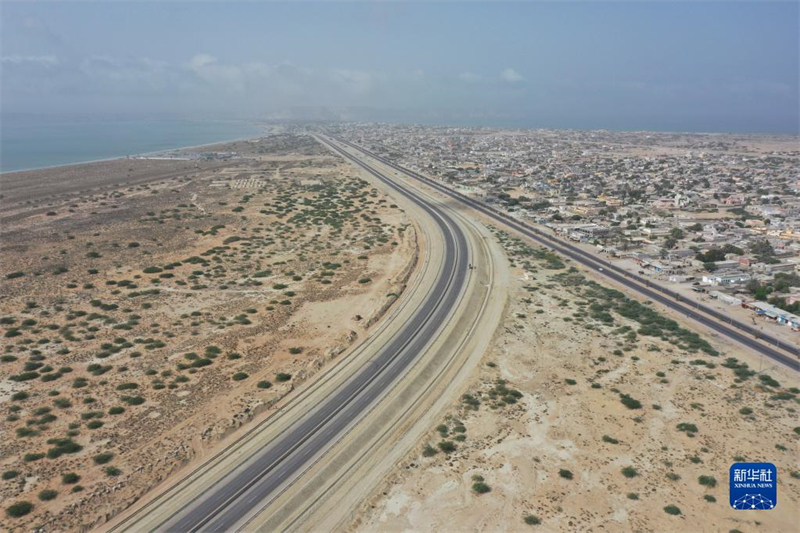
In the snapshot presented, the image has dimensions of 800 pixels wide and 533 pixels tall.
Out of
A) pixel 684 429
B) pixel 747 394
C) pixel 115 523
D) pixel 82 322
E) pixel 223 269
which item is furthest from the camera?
pixel 223 269

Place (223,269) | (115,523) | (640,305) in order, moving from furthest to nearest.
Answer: (223,269) → (640,305) → (115,523)

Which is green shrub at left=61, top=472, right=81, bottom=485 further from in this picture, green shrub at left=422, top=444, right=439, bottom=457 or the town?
the town

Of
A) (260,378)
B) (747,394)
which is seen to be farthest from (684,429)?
(260,378)

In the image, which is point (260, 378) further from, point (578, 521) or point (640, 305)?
point (640, 305)

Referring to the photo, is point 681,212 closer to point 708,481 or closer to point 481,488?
point 708,481

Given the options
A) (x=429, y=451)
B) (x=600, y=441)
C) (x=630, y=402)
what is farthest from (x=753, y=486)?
(x=429, y=451)

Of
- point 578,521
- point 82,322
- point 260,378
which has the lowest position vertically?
point 578,521

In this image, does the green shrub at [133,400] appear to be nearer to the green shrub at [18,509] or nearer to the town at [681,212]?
the green shrub at [18,509]
